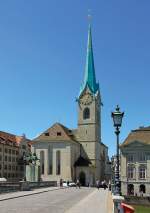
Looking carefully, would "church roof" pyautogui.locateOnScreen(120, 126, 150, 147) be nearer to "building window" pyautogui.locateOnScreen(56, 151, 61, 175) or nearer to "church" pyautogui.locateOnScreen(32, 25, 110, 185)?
"church" pyautogui.locateOnScreen(32, 25, 110, 185)

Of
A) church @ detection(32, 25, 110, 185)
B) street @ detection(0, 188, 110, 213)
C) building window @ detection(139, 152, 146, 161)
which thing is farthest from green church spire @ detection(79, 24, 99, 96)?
street @ detection(0, 188, 110, 213)

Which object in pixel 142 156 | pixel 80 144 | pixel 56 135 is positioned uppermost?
pixel 56 135

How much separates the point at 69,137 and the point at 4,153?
1462 centimetres

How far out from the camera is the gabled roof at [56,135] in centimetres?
10006

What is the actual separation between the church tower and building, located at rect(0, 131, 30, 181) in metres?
15.4

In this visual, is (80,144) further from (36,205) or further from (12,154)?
(36,205)

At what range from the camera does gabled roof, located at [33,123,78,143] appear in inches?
3939

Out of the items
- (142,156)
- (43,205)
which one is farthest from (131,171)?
(43,205)

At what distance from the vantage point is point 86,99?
4198 inches

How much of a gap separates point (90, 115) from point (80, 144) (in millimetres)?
7059

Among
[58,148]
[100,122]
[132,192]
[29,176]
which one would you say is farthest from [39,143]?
[29,176]

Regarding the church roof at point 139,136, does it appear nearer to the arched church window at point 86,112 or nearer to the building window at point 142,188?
the building window at point 142,188

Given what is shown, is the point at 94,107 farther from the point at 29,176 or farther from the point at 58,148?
the point at 29,176

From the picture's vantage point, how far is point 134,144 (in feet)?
287
